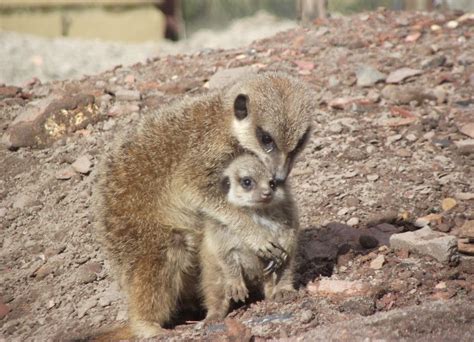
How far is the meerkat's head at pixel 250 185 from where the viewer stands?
171 inches

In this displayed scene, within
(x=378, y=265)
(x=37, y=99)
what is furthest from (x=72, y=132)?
(x=378, y=265)

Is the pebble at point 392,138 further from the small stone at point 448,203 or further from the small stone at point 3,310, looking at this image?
the small stone at point 3,310

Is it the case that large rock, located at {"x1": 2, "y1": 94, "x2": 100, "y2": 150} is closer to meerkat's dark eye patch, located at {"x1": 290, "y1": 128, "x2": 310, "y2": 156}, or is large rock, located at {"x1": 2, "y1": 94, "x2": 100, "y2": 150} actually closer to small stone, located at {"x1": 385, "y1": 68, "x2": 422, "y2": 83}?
small stone, located at {"x1": 385, "y1": 68, "x2": 422, "y2": 83}

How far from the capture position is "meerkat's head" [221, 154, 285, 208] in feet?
14.3

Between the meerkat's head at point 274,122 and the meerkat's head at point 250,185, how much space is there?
0.06 metres

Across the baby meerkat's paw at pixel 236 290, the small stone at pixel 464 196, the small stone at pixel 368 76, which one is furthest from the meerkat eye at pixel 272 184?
the small stone at pixel 368 76

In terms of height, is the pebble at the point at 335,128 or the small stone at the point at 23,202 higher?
Answer: the pebble at the point at 335,128

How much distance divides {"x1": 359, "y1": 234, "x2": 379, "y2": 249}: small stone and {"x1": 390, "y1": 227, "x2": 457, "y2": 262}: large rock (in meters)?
0.14

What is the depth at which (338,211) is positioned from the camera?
557cm

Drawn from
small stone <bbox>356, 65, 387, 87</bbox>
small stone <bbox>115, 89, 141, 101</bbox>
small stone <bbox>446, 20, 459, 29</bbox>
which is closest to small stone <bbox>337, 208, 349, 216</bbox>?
small stone <bbox>356, 65, 387, 87</bbox>

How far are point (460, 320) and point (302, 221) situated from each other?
2.09 m

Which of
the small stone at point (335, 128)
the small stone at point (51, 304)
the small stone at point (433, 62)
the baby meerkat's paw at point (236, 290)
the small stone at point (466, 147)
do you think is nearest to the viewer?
the baby meerkat's paw at point (236, 290)

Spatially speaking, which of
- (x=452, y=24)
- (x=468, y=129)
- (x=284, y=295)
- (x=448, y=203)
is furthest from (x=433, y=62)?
(x=284, y=295)

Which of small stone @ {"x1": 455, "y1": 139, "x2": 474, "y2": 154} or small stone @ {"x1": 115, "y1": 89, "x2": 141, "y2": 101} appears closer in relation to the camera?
small stone @ {"x1": 455, "y1": 139, "x2": 474, "y2": 154}
